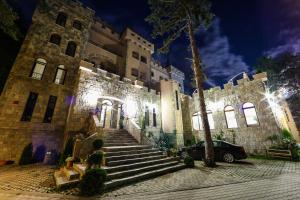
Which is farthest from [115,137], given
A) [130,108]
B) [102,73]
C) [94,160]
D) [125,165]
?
[102,73]

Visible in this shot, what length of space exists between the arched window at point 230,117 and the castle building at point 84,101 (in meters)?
0.09

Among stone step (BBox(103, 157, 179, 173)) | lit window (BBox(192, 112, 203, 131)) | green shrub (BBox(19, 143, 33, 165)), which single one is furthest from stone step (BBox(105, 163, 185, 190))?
lit window (BBox(192, 112, 203, 131))

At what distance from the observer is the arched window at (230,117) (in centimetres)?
1462

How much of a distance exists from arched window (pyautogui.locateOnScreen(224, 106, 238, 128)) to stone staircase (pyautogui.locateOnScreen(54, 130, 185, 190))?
27.5 ft

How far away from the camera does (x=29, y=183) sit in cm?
598

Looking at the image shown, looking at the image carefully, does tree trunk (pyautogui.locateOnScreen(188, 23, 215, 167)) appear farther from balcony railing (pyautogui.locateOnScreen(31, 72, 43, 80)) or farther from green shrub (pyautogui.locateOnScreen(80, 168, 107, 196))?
balcony railing (pyautogui.locateOnScreen(31, 72, 43, 80))

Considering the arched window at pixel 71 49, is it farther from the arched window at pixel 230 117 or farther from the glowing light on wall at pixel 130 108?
the arched window at pixel 230 117

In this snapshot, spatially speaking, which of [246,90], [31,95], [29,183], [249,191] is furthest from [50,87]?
[246,90]

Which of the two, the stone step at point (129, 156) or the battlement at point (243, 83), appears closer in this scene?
the stone step at point (129, 156)

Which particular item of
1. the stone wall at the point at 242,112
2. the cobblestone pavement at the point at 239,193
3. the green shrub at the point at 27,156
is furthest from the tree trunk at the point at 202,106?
the green shrub at the point at 27,156

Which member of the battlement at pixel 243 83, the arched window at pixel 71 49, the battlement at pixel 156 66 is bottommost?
the battlement at pixel 243 83

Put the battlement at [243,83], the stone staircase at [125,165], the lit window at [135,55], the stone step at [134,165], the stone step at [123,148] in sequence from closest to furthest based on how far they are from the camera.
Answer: the stone staircase at [125,165] → the stone step at [134,165] → the stone step at [123,148] → the battlement at [243,83] → the lit window at [135,55]

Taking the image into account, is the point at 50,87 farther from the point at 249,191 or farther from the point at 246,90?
the point at 246,90

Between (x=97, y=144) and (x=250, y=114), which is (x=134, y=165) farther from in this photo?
(x=250, y=114)
